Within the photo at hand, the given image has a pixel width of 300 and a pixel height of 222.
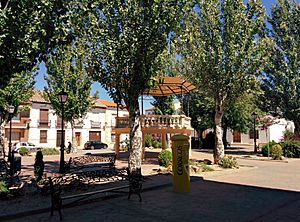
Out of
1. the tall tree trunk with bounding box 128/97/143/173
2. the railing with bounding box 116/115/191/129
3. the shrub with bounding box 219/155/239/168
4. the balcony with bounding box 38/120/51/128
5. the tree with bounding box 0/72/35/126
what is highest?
the tree with bounding box 0/72/35/126

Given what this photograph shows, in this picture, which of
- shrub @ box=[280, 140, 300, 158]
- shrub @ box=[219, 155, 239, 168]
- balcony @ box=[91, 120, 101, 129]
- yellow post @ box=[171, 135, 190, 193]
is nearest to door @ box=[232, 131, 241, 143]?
balcony @ box=[91, 120, 101, 129]

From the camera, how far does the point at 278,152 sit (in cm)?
1864

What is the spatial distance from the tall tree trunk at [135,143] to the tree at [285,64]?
16104 mm

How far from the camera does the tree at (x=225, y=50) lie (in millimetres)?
13992

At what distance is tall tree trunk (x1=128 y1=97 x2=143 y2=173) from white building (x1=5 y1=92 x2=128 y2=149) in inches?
921

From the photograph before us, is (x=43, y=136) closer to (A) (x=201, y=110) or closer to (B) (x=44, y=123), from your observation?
(B) (x=44, y=123)

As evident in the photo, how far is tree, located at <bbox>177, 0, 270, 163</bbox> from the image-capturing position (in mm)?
13992

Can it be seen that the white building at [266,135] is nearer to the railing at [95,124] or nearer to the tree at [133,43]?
the railing at [95,124]

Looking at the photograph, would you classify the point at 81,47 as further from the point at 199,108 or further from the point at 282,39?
the point at 199,108

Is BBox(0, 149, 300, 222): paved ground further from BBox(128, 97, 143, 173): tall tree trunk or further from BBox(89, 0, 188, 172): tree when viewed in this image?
BBox(89, 0, 188, 172): tree

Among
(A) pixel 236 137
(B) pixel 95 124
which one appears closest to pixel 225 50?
(B) pixel 95 124

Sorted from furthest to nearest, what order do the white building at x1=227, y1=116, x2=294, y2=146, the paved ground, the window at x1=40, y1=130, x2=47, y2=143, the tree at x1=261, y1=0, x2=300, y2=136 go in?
1. the white building at x1=227, y1=116, x2=294, y2=146
2. the window at x1=40, y1=130, x2=47, y2=143
3. the tree at x1=261, y1=0, x2=300, y2=136
4. the paved ground

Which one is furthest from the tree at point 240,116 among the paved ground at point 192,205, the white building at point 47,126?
the paved ground at point 192,205

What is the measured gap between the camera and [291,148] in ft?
67.7
